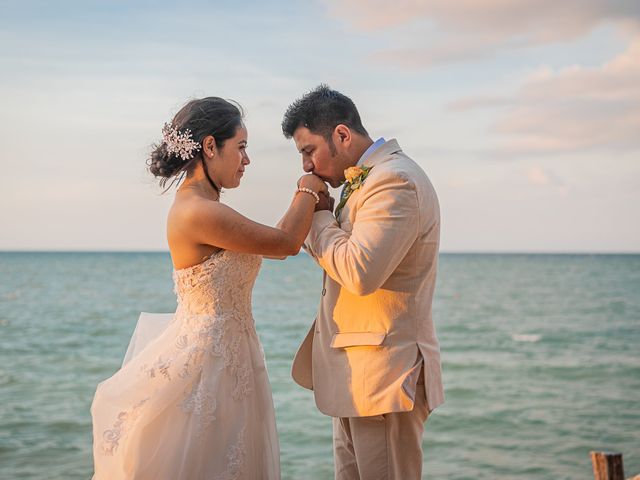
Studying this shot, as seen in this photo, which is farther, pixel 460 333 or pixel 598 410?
pixel 460 333

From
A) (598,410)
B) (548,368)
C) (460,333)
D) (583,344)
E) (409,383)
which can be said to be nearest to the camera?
(409,383)

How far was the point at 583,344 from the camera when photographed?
19.3 m

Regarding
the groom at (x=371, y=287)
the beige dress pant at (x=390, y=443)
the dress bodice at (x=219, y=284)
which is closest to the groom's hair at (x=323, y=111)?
Result: the groom at (x=371, y=287)

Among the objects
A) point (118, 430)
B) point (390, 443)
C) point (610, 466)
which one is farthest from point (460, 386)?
point (118, 430)

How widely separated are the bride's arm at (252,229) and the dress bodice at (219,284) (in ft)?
0.43

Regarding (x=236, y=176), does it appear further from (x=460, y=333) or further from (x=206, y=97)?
(x=460, y=333)

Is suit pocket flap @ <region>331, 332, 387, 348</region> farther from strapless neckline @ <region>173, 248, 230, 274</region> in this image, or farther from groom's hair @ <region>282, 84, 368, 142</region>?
groom's hair @ <region>282, 84, 368, 142</region>

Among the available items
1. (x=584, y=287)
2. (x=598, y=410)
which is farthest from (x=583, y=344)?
(x=584, y=287)

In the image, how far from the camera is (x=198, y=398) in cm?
333

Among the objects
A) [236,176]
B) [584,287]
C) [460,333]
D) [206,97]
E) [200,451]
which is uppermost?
[206,97]

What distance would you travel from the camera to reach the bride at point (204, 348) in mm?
3281

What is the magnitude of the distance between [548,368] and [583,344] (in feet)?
14.4

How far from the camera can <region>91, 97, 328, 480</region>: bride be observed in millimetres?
3281

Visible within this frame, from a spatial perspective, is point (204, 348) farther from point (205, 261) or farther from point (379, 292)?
point (379, 292)
